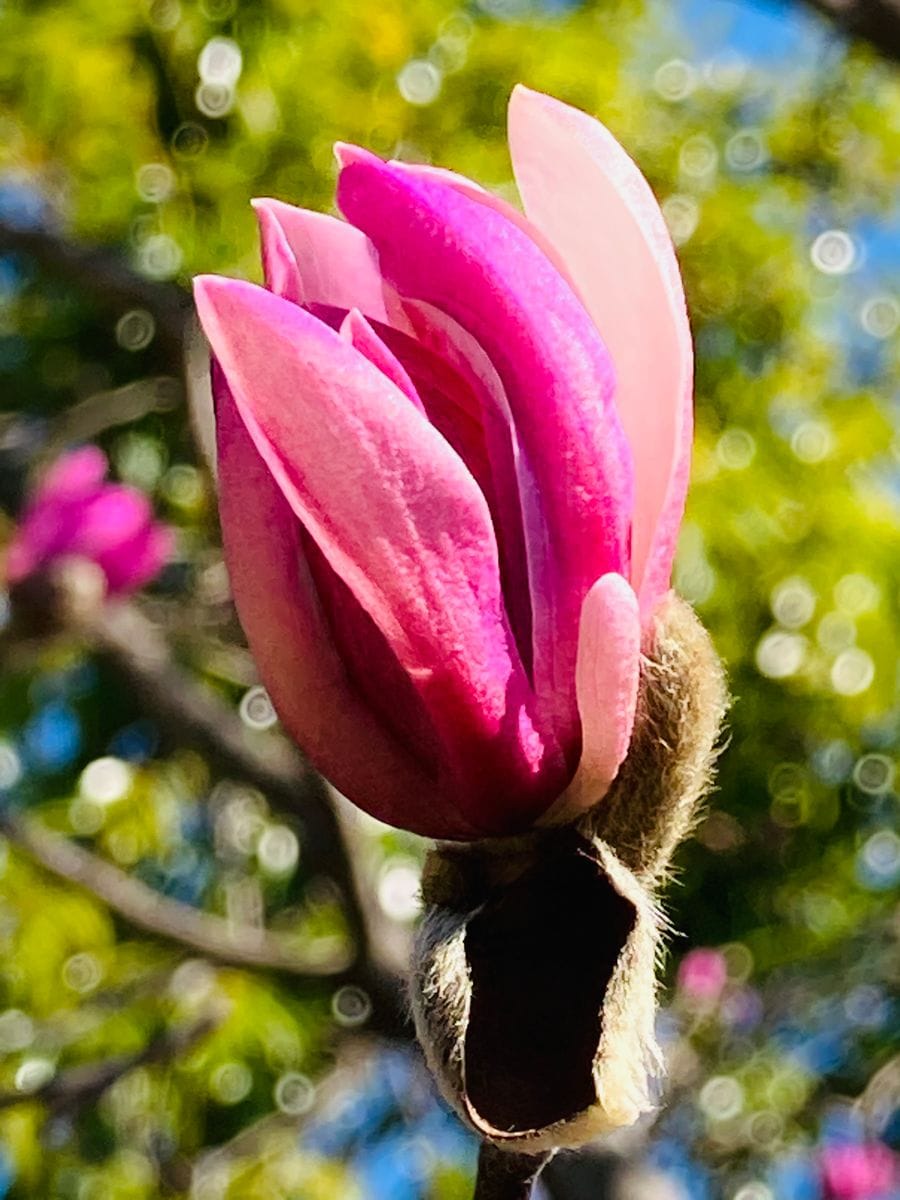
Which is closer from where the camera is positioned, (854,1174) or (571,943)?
→ (571,943)

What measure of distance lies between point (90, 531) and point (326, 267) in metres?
1.46

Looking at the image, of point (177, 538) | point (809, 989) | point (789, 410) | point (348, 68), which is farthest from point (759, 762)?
point (348, 68)

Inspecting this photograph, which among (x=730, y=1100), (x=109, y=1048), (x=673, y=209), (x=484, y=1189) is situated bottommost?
(x=109, y=1048)

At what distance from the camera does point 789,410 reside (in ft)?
10.4

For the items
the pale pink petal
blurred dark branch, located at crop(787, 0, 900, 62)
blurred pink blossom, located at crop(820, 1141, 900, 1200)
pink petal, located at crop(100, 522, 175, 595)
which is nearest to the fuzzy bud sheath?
the pale pink petal

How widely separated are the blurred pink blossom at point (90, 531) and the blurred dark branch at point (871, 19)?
99cm

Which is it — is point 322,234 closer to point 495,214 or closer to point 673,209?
point 495,214

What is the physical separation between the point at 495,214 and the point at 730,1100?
84.1 inches

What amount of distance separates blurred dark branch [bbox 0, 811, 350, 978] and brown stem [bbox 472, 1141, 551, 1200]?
130cm

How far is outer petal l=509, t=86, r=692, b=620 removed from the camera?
Result: 0.47 metres

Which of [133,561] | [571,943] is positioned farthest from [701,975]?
[571,943]

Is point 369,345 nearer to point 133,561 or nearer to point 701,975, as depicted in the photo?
point 133,561

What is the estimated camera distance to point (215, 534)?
2438 millimetres

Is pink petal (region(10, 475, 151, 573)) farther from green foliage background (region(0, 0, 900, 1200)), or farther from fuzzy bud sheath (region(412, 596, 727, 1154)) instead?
fuzzy bud sheath (region(412, 596, 727, 1154))
